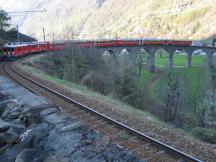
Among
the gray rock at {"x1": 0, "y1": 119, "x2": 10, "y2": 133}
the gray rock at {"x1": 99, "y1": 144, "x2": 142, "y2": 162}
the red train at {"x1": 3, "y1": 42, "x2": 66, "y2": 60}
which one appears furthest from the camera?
the red train at {"x1": 3, "y1": 42, "x2": 66, "y2": 60}

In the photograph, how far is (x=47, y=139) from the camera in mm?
12508

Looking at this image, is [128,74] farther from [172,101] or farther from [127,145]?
[127,145]

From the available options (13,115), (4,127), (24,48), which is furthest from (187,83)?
(4,127)

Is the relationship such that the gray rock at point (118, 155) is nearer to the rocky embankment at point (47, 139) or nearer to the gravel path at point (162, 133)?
the rocky embankment at point (47, 139)

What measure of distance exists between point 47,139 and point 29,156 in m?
1.20

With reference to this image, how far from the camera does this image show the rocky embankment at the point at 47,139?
10.8 metres

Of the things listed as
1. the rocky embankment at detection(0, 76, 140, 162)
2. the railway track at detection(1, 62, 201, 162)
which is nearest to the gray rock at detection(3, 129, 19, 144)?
the rocky embankment at detection(0, 76, 140, 162)

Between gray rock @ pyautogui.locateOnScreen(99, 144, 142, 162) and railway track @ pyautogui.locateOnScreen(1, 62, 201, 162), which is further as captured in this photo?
railway track @ pyautogui.locateOnScreen(1, 62, 201, 162)

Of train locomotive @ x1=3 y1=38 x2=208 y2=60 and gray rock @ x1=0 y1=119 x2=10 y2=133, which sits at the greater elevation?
train locomotive @ x1=3 y1=38 x2=208 y2=60

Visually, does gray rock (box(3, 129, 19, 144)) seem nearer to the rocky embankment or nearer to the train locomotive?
the rocky embankment

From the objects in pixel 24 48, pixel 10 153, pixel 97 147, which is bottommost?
pixel 10 153

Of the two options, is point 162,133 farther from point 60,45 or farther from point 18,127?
point 60,45

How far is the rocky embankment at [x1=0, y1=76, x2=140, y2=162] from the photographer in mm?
10758

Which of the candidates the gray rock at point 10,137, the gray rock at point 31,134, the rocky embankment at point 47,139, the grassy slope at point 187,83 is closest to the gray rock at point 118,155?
the rocky embankment at point 47,139
